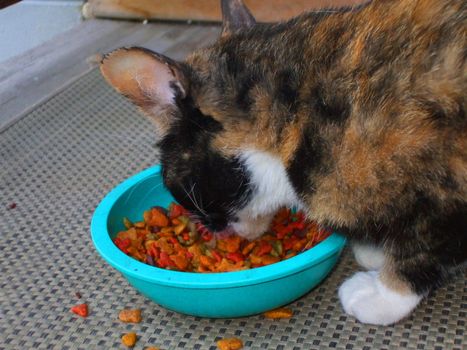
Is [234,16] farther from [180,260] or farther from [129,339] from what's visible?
[129,339]

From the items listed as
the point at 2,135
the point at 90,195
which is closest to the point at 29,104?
the point at 2,135

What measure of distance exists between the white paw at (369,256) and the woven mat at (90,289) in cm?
6

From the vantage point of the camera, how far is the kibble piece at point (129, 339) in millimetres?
1300

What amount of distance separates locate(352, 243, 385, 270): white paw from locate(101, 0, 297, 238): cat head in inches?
8.3

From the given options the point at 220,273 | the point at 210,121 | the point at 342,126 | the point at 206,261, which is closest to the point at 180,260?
the point at 206,261

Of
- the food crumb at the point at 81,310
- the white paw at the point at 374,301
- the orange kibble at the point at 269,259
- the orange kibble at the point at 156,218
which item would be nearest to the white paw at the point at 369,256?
the white paw at the point at 374,301

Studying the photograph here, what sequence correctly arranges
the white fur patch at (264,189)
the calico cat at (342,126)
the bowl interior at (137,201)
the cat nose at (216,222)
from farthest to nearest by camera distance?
the bowl interior at (137,201), the cat nose at (216,222), the white fur patch at (264,189), the calico cat at (342,126)

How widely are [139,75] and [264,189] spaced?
1.02 feet

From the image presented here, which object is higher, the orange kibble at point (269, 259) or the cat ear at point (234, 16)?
the cat ear at point (234, 16)

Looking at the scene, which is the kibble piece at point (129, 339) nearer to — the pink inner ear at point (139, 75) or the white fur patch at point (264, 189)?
the white fur patch at point (264, 189)

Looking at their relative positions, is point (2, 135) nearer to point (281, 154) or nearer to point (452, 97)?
point (281, 154)

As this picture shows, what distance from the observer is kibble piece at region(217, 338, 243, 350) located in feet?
4.16

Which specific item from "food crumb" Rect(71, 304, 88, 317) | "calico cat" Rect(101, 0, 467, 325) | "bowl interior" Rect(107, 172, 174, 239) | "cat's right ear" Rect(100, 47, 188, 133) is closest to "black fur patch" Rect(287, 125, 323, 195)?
"calico cat" Rect(101, 0, 467, 325)

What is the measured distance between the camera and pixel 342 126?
114 cm
